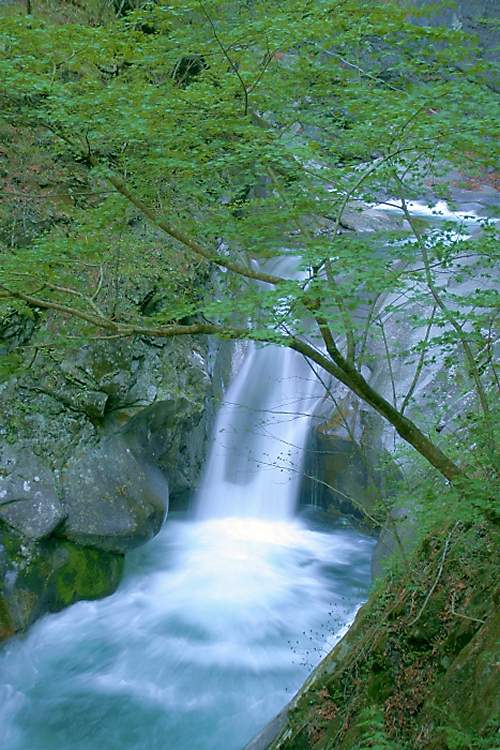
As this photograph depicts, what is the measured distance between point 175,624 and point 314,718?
125 inches

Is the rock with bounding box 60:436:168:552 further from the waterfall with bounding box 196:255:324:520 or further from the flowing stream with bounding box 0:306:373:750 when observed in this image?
the waterfall with bounding box 196:255:324:520

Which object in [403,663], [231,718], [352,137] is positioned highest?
[352,137]

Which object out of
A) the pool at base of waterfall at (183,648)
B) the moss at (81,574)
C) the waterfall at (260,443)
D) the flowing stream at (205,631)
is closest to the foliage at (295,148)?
the flowing stream at (205,631)

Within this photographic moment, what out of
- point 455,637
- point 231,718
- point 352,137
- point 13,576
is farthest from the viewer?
point 13,576

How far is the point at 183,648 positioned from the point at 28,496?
7.76 feet

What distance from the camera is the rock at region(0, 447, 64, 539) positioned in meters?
6.59

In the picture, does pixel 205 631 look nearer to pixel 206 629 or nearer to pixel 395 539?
pixel 206 629

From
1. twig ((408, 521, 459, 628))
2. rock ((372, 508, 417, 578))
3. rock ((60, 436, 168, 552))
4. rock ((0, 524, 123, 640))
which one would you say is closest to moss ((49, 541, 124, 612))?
rock ((0, 524, 123, 640))

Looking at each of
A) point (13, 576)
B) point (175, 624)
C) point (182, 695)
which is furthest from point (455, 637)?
point (13, 576)

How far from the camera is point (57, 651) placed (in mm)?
6426

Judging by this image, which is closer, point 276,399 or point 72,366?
point 72,366

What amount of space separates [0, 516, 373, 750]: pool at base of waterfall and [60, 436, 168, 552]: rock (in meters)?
0.75

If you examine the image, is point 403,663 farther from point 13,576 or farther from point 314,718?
point 13,576

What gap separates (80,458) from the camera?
7.34 metres
